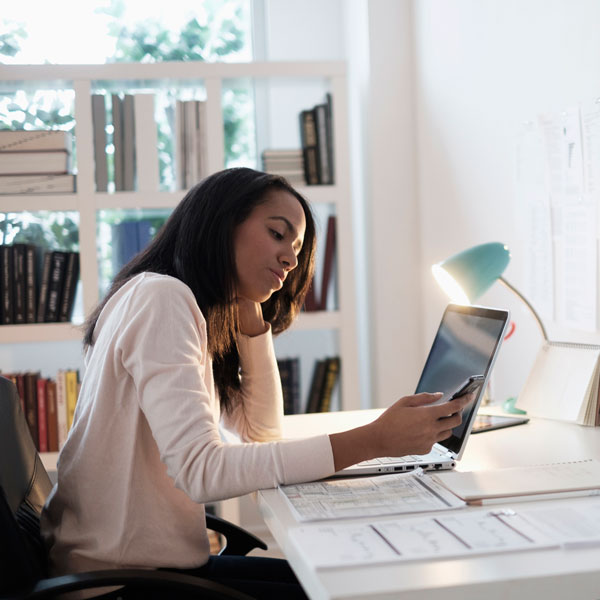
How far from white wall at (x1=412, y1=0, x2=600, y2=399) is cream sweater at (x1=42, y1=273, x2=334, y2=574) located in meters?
1.05

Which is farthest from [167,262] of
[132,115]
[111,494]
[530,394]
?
[132,115]

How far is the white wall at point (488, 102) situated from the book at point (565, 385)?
4.0 inches

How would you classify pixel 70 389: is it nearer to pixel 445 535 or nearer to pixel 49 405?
pixel 49 405

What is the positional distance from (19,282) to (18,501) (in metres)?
1.54

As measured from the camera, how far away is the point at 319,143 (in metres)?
2.84

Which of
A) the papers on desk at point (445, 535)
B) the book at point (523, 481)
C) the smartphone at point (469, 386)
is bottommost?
the book at point (523, 481)

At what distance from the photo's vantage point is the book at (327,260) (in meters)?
2.85

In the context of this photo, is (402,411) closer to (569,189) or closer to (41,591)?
(41,591)

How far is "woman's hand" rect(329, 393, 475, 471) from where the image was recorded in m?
1.17

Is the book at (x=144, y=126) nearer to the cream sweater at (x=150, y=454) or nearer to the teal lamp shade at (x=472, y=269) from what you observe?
the teal lamp shade at (x=472, y=269)

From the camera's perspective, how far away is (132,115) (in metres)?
2.74

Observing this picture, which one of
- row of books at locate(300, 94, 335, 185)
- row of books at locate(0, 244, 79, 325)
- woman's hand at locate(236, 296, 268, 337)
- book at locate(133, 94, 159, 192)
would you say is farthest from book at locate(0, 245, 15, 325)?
woman's hand at locate(236, 296, 268, 337)

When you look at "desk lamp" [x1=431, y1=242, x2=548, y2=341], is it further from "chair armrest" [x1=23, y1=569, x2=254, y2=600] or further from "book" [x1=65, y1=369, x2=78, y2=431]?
"book" [x1=65, y1=369, x2=78, y2=431]

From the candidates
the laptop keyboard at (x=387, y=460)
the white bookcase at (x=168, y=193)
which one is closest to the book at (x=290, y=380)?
the white bookcase at (x=168, y=193)
